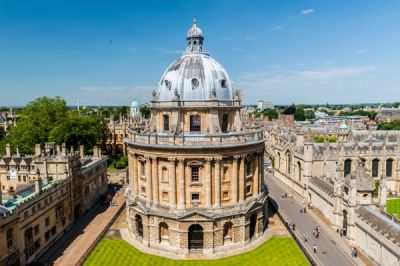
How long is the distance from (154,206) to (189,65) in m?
18.0

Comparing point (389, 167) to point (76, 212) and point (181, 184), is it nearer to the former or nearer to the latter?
point (181, 184)

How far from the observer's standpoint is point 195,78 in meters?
40.0

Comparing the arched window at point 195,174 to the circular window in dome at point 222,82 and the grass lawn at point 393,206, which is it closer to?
the circular window in dome at point 222,82

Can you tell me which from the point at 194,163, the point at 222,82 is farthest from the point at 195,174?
the point at 222,82

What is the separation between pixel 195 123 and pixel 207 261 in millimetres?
15966

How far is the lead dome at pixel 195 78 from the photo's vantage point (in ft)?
131

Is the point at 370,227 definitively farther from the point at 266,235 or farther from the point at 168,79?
the point at 168,79

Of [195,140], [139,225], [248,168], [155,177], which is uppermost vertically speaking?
[195,140]

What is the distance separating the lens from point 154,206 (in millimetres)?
38562

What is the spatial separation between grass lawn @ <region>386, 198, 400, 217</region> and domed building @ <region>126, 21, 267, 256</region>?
849 inches

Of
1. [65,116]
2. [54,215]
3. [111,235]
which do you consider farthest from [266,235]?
[65,116]

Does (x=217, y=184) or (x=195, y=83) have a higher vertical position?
(x=195, y=83)

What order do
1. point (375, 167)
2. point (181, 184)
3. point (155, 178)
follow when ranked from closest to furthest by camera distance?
point (181, 184)
point (155, 178)
point (375, 167)

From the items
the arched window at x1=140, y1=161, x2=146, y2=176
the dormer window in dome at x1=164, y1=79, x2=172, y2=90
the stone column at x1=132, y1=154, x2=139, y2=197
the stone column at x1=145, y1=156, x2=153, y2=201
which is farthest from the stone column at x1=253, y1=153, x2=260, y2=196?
the stone column at x1=132, y1=154, x2=139, y2=197
